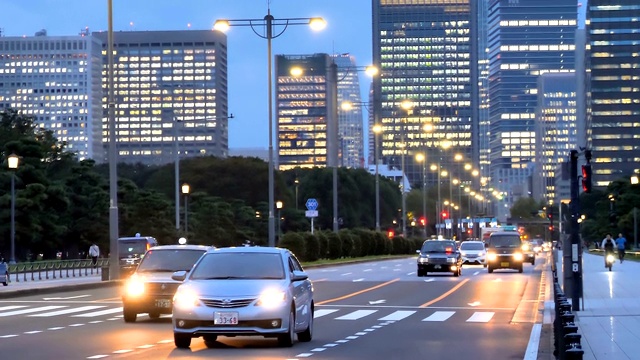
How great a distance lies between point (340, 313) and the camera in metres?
27.6

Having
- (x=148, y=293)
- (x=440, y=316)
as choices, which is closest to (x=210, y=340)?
(x=148, y=293)

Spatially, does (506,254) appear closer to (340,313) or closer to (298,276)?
(340,313)

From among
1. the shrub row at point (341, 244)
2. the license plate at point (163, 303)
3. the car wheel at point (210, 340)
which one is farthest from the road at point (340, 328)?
the shrub row at point (341, 244)

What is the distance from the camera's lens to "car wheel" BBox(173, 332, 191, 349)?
59.1ft

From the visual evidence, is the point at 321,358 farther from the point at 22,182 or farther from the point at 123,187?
the point at 123,187

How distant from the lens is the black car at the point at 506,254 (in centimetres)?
5722

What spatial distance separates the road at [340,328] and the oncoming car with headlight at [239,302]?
0.30m

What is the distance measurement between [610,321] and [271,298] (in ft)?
26.9

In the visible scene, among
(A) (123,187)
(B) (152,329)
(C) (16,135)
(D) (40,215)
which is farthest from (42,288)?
(C) (16,135)

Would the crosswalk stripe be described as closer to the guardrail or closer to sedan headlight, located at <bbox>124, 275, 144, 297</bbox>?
sedan headlight, located at <bbox>124, 275, 144, 297</bbox>

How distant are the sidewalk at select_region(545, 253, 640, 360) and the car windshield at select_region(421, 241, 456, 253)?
43.9ft

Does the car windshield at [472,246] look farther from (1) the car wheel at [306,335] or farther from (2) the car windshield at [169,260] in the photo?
(1) the car wheel at [306,335]

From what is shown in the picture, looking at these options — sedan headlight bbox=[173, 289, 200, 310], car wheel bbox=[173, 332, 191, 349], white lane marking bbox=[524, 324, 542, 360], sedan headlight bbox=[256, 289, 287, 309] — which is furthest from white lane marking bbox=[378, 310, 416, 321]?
sedan headlight bbox=[173, 289, 200, 310]

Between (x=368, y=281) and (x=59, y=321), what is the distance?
75.5ft
